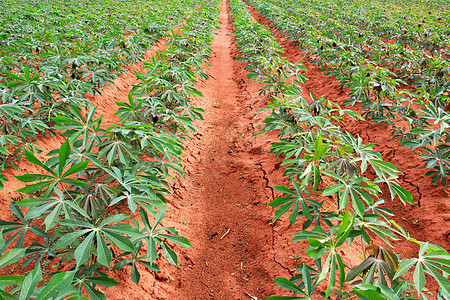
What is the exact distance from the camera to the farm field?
3.89 ft

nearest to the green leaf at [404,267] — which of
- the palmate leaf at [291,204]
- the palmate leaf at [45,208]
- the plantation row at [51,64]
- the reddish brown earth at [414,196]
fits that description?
the palmate leaf at [291,204]

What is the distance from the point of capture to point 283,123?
7.80 feet

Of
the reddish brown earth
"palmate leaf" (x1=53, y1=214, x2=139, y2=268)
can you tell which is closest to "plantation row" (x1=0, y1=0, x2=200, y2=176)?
"palmate leaf" (x1=53, y1=214, x2=139, y2=268)

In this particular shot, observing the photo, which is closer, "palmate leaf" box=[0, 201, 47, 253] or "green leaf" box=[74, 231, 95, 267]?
"green leaf" box=[74, 231, 95, 267]

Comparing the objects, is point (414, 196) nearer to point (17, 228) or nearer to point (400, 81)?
point (400, 81)

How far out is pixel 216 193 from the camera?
2871 millimetres

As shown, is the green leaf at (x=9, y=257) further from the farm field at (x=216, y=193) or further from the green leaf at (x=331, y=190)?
the green leaf at (x=331, y=190)

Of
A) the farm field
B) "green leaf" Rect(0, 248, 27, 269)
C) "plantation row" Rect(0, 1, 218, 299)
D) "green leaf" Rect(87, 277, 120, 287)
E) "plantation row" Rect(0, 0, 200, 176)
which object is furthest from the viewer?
"plantation row" Rect(0, 0, 200, 176)

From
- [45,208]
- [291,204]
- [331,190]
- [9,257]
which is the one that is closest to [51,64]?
[45,208]

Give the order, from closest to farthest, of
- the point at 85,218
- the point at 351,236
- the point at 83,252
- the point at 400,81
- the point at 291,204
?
the point at 83,252
the point at 351,236
the point at 85,218
the point at 291,204
the point at 400,81

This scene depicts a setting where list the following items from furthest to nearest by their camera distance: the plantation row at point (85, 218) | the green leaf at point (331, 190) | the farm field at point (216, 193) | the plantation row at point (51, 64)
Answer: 1. the plantation row at point (51, 64)
2. the green leaf at point (331, 190)
3. the farm field at point (216, 193)
4. the plantation row at point (85, 218)

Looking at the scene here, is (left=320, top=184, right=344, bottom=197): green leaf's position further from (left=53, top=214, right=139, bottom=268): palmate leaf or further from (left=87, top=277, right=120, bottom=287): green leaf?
(left=87, top=277, right=120, bottom=287): green leaf

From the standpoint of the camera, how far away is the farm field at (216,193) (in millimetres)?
1185

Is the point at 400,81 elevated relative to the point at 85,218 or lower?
elevated
